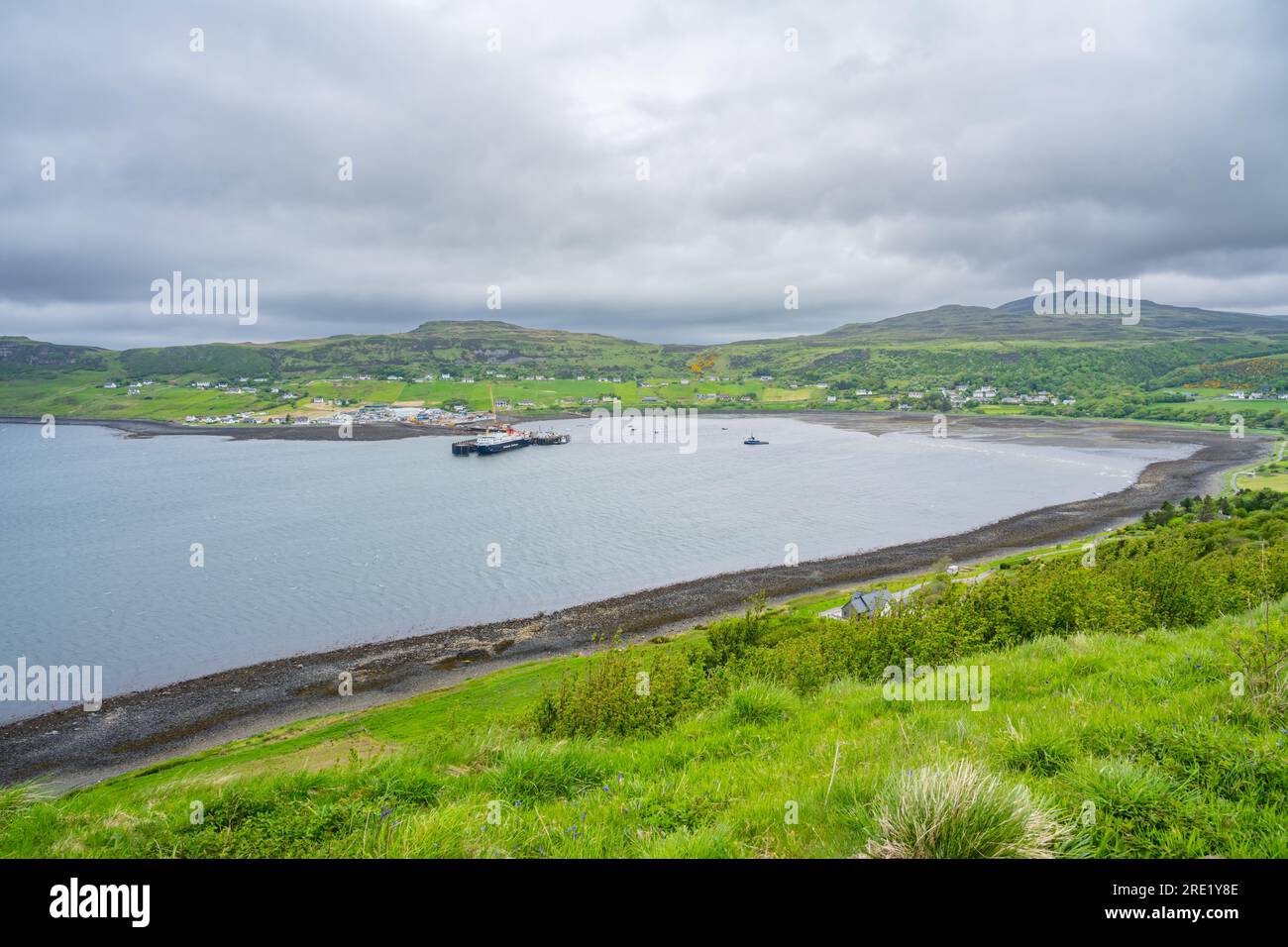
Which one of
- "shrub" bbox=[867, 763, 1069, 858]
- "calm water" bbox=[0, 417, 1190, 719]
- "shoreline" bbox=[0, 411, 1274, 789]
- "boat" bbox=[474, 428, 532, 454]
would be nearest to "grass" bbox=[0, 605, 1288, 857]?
"shrub" bbox=[867, 763, 1069, 858]

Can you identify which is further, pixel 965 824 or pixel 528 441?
pixel 528 441

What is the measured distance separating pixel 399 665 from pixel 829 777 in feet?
127

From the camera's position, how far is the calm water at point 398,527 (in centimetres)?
4706

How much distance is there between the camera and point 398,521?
3068 inches

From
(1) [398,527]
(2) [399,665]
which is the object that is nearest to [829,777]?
(2) [399,665]

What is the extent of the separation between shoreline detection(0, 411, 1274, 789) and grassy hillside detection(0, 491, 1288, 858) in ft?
87.2

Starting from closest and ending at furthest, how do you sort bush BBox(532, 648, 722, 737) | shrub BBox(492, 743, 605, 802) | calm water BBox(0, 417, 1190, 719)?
shrub BBox(492, 743, 605, 802) < bush BBox(532, 648, 722, 737) < calm water BBox(0, 417, 1190, 719)

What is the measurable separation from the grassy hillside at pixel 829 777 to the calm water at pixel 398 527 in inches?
1539

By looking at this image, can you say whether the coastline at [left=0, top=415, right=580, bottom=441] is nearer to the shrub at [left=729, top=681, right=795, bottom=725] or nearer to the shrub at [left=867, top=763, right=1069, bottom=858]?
the shrub at [left=729, top=681, right=795, bottom=725]

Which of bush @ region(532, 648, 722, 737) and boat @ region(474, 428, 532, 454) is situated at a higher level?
boat @ region(474, 428, 532, 454)

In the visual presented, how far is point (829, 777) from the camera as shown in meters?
5.80

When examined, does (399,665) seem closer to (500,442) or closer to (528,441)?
(500,442)

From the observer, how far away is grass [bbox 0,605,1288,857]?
410 centimetres
